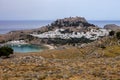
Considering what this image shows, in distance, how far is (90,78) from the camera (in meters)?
18.4

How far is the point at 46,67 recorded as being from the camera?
23641 mm

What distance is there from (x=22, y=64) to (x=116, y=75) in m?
10.9

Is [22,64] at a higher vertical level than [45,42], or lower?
higher

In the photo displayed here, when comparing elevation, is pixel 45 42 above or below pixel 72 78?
below

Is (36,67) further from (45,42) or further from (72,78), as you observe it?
(45,42)

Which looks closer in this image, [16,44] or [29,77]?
[29,77]

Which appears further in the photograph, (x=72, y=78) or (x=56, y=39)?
(x=56, y=39)

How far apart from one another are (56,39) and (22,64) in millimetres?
173938

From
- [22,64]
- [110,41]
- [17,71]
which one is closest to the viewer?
[17,71]

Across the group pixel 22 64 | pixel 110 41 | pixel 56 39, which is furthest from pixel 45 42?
pixel 22 64

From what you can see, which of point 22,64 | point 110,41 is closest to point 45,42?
point 110,41

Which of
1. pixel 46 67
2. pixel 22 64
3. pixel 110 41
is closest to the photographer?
pixel 46 67

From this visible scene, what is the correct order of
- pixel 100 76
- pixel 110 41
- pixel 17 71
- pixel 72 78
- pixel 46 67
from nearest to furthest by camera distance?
1. pixel 72 78
2. pixel 100 76
3. pixel 17 71
4. pixel 46 67
5. pixel 110 41

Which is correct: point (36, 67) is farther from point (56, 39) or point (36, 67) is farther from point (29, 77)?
point (56, 39)
